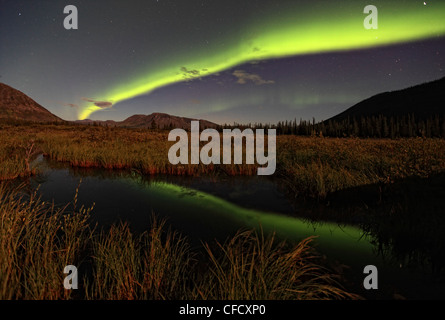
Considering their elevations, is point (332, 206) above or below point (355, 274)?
above

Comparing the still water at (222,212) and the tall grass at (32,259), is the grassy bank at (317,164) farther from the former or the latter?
the tall grass at (32,259)

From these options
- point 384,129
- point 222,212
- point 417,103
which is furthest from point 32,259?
point 417,103

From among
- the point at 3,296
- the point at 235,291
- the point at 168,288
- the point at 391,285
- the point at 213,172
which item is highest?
the point at 213,172

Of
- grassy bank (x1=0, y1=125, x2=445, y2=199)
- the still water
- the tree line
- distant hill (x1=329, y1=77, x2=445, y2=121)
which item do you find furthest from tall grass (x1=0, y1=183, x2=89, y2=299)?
distant hill (x1=329, y1=77, x2=445, y2=121)

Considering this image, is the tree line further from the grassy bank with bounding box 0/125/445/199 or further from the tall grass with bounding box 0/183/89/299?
the tall grass with bounding box 0/183/89/299

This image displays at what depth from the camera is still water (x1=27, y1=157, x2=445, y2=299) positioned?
486 centimetres

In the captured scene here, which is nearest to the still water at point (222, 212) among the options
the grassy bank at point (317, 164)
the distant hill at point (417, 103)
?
the grassy bank at point (317, 164)

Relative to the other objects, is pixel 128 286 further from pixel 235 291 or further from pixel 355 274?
pixel 355 274

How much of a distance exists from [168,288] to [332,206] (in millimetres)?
7872

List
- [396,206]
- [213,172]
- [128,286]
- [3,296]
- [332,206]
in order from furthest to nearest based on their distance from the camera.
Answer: [213,172] < [332,206] < [396,206] < [128,286] < [3,296]

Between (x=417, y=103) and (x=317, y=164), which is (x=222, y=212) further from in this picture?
(x=417, y=103)

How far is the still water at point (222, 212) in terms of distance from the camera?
4.86 m
